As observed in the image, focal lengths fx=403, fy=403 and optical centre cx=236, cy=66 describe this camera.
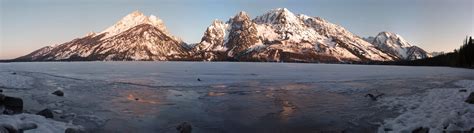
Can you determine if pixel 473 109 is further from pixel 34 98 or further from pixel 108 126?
pixel 34 98

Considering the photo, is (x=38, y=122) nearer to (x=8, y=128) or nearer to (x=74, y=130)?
(x=74, y=130)

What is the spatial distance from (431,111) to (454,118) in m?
4.50

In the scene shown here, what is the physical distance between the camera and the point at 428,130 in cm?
2084

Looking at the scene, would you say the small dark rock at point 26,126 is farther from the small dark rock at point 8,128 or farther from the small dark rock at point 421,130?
the small dark rock at point 421,130

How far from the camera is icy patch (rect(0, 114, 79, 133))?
20.5m

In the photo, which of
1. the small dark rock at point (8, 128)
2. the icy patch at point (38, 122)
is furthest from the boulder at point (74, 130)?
the small dark rock at point (8, 128)

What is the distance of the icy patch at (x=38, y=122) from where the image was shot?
20.5 meters

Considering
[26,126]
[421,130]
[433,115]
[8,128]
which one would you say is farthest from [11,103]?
[433,115]

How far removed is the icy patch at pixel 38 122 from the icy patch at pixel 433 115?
58.4ft

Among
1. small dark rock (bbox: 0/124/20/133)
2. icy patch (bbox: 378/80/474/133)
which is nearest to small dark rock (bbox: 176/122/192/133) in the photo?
small dark rock (bbox: 0/124/20/133)

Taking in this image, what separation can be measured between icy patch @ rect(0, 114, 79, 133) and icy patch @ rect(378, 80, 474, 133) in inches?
701

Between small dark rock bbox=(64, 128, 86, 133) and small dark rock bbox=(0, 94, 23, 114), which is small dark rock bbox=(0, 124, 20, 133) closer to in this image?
small dark rock bbox=(64, 128, 86, 133)

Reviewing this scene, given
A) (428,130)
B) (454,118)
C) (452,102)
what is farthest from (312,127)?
(452,102)

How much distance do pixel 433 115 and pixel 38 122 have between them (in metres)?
23.8
